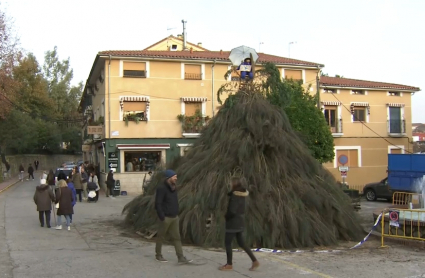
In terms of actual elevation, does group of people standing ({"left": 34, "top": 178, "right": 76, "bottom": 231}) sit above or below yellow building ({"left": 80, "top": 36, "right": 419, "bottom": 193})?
below

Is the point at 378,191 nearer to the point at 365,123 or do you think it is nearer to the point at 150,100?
the point at 365,123

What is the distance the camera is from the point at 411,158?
75.6 feet

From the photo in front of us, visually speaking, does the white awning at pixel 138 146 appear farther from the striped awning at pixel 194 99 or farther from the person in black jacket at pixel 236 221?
the person in black jacket at pixel 236 221

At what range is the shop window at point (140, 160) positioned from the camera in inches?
1140

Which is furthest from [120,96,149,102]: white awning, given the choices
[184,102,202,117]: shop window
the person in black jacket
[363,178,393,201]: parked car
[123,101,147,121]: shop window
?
the person in black jacket

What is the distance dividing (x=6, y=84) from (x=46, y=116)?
1236 inches

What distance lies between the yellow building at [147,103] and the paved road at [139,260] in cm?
1608

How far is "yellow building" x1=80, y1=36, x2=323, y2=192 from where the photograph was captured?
92.8 ft

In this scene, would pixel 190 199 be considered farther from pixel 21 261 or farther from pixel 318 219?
pixel 21 261

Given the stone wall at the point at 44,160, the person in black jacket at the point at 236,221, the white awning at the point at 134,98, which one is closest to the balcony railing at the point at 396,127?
the white awning at the point at 134,98

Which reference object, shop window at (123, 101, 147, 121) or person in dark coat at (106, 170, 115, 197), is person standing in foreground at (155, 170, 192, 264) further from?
shop window at (123, 101, 147, 121)

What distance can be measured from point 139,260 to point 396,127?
31.2 m

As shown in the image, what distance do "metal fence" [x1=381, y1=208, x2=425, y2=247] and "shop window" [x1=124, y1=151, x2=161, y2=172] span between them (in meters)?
19.5

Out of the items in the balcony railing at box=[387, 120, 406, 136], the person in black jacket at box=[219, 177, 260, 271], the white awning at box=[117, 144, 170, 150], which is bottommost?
the person in black jacket at box=[219, 177, 260, 271]
